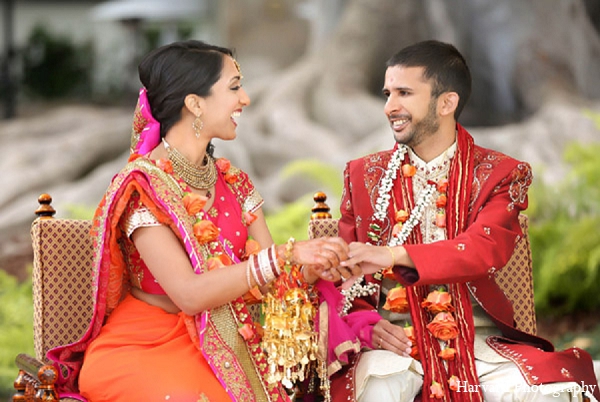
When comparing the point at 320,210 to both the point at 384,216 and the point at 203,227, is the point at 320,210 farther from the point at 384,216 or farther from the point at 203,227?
the point at 203,227

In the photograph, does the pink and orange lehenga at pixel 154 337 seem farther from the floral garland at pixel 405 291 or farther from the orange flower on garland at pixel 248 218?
the floral garland at pixel 405 291

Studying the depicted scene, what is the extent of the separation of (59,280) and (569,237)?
4.48m

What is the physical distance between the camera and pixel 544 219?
7.50 m

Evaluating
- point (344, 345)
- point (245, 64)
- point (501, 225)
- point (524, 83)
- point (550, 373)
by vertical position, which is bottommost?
point (550, 373)

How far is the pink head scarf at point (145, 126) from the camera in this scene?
126 inches

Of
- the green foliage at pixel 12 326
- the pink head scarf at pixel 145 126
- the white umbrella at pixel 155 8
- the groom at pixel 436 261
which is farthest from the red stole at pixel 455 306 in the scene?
the white umbrella at pixel 155 8

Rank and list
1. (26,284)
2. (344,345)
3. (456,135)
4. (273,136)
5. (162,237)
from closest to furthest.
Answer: (162,237)
(344,345)
(456,135)
(26,284)
(273,136)

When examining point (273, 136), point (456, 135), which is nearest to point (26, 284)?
point (273, 136)

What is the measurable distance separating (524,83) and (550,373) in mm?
5619

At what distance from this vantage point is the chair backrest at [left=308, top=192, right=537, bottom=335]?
3.83 metres

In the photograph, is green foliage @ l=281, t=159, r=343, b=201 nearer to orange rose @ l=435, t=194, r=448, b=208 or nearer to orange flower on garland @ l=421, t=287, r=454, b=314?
orange rose @ l=435, t=194, r=448, b=208

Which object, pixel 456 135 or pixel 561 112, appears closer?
pixel 456 135

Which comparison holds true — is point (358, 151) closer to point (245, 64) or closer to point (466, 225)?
point (245, 64)

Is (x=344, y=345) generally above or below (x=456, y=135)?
below
